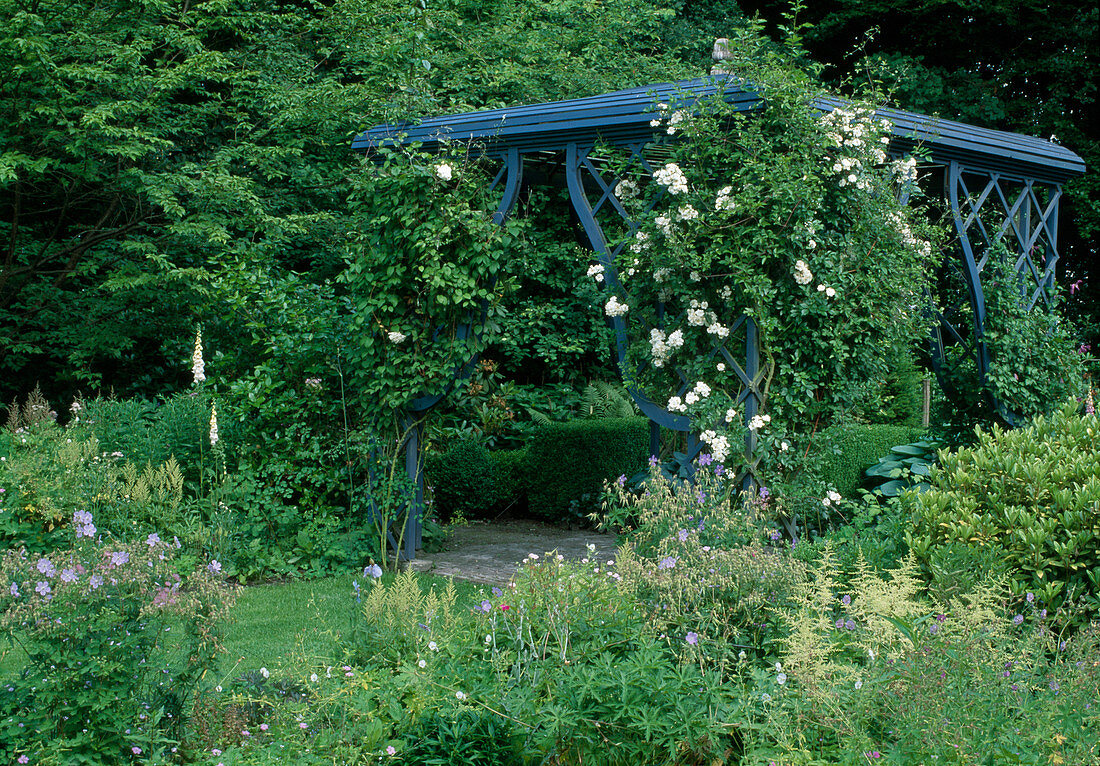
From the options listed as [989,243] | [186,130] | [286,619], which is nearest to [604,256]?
[286,619]

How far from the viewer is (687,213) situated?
4.58 metres

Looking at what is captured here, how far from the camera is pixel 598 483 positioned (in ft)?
29.0

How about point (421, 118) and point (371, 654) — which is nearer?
point (371, 654)

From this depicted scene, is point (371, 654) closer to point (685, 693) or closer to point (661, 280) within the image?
point (685, 693)

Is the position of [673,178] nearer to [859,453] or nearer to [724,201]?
[724,201]

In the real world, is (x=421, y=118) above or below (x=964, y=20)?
below

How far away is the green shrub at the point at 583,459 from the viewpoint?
8812 millimetres

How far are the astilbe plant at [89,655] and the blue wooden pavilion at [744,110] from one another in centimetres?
290

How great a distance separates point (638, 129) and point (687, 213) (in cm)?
69

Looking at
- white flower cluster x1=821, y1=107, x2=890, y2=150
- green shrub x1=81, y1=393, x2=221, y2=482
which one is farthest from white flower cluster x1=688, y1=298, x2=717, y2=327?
green shrub x1=81, y1=393, x2=221, y2=482

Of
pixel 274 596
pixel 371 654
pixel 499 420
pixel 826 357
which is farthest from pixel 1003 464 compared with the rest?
pixel 499 420

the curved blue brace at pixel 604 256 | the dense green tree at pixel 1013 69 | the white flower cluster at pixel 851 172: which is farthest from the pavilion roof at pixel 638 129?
the dense green tree at pixel 1013 69

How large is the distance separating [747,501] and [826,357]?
982 mm

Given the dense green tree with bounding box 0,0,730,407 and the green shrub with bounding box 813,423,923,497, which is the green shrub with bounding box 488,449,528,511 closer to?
the dense green tree with bounding box 0,0,730,407
